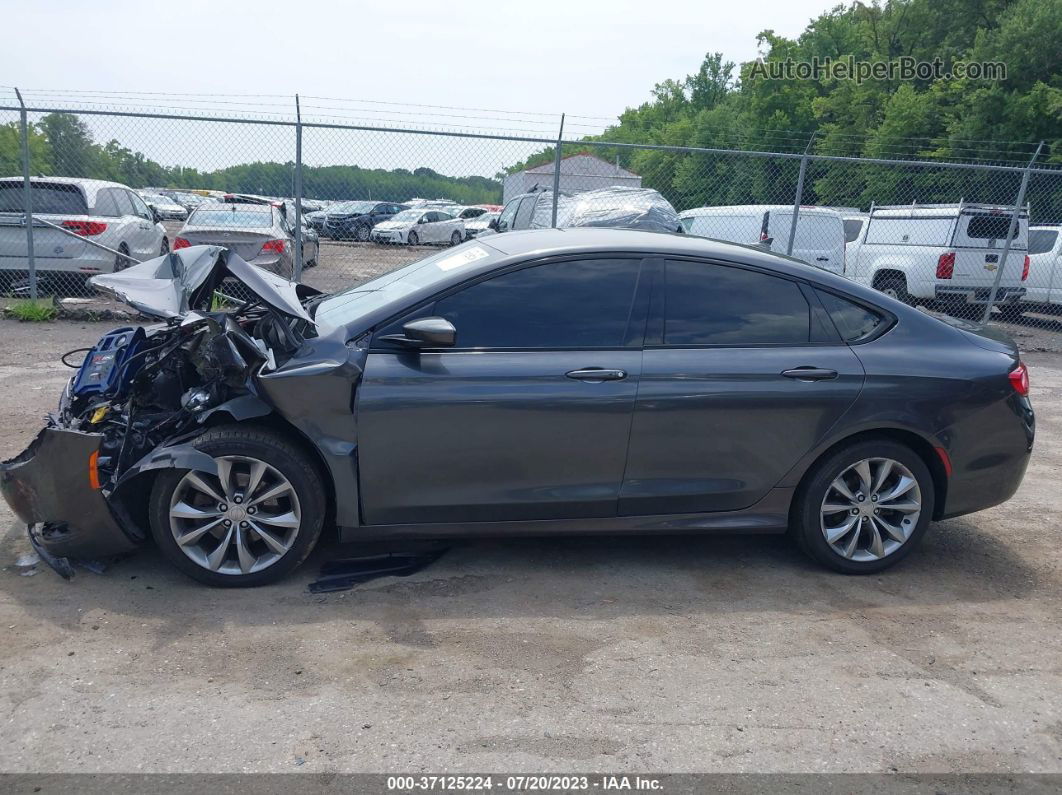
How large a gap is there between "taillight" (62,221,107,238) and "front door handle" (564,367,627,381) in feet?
29.3

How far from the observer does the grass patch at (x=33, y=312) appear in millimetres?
10414

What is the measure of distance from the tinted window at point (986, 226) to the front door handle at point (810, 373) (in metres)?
11.3

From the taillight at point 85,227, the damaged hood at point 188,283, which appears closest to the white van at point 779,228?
the taillight at point 85,227

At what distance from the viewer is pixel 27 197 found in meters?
10.1

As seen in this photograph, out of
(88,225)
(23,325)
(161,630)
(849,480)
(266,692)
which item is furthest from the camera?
(88,225)

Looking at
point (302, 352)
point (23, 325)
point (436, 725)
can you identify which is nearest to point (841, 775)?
point (436, 725)

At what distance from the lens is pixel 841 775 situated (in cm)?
302

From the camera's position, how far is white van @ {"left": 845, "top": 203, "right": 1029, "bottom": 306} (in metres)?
13.9

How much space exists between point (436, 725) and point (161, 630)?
4.45ft

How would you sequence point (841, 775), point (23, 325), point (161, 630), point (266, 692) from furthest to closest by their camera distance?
point (23, 325)
point (161, 630)
point (266, 692)
point (841, 775)

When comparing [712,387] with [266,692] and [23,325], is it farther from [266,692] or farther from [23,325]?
[23,325]

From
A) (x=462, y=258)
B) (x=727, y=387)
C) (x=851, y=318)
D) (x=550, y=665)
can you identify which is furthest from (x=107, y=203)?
(x=550, y=665)

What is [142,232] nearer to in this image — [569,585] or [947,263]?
[569,585]

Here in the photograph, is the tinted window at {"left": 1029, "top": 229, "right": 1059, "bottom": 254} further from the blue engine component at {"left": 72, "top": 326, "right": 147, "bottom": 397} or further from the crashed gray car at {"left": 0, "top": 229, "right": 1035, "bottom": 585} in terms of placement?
the blue engine component at {"left": 72, "top": 326, "right": 147, "bottom": 397}
